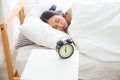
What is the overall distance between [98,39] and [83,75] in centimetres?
29

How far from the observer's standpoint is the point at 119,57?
135 cm

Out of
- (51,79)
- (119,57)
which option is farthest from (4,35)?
(119,57)

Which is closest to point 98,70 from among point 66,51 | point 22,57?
point 66,51

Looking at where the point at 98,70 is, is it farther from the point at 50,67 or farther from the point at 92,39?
the point at 50,67

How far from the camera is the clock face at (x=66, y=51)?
1012mm

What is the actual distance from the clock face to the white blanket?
1.31 ft

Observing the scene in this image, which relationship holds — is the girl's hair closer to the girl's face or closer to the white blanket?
the girl's face

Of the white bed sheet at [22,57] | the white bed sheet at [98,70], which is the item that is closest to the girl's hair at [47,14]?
the white bed sheet at [22,57]

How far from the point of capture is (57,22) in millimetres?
1607

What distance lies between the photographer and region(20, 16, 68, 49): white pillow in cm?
145

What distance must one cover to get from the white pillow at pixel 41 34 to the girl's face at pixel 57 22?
106mm

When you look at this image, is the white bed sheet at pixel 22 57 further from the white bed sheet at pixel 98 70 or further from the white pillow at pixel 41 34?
the white bed sheet at pixel 98 70

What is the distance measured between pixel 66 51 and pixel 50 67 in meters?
0.12

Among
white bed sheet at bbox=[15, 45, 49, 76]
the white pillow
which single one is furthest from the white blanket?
white bed sheet at bbox=[15, 45, 49, 76]
